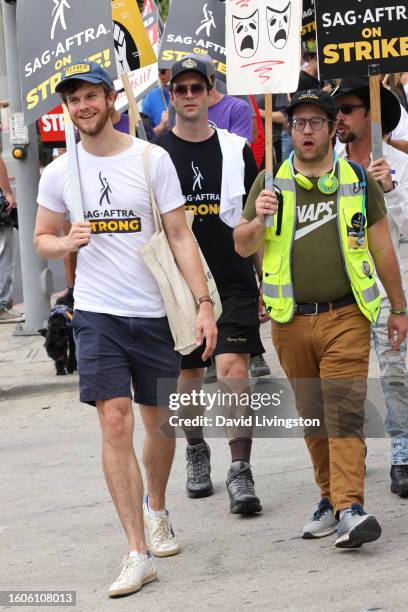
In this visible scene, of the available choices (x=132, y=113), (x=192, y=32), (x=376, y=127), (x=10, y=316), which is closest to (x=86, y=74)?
(x=376, y=127)

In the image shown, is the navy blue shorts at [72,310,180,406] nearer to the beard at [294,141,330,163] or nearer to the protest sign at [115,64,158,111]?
the beard at [294,141,330,163]

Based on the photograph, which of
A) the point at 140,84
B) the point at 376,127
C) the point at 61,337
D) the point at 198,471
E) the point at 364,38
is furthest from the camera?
the point at 140,84

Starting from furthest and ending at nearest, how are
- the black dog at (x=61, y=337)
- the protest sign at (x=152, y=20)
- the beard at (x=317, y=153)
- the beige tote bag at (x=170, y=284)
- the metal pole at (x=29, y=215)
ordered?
the protest sign at (x=152, y=20) → the metal pole at (x=29, y=215) → the black dog at (x=61, y=337) → the beard at (x=317, y=153) → the beige tote bag at (x=170, y=284)

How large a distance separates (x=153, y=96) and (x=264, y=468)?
5744mm

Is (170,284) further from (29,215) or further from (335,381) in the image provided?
(29,215)

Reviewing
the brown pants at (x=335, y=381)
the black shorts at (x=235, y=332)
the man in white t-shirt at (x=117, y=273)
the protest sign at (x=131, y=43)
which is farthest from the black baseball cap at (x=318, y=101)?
the protest sign at (x=131, y=43)

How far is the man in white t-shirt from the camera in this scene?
551 cm

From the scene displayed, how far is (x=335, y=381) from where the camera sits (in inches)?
230

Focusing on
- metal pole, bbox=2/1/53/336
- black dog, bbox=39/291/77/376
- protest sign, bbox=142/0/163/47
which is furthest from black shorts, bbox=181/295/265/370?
protest sign, bbox=142/0/163/47

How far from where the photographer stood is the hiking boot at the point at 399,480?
6.48 meters

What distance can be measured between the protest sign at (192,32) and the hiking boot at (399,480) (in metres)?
3.54

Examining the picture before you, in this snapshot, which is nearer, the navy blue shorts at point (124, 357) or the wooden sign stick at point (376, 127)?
the navy blue shorts at point (124, 357)

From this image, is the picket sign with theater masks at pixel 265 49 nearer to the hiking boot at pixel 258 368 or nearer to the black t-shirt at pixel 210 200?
the black t-shirt at pixel 210 200

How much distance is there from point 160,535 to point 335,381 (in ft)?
3.37
